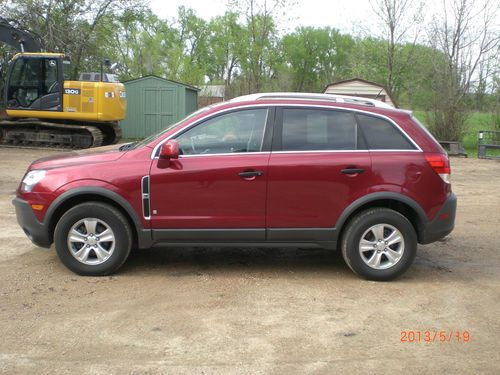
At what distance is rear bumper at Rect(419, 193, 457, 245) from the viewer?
558 cm

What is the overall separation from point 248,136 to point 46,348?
2715 mm

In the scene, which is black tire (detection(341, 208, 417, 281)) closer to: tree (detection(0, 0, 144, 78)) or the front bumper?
the front bumper

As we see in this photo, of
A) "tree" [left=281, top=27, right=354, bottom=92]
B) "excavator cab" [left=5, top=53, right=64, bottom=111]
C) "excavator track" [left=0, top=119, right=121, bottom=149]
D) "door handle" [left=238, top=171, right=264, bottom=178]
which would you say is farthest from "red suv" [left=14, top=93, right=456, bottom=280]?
"tree" [left=281, top=27, right=354, bottom=92]

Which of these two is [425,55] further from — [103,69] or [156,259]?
[156,259]

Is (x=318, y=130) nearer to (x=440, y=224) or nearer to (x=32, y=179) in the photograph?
(x=440, y=224)

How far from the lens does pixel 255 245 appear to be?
220 inches

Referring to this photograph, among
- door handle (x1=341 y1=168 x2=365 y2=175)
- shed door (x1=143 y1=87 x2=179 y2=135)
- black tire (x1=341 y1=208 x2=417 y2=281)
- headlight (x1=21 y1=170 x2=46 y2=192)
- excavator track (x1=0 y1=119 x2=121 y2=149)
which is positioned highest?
shed door (x1=143 y1=87 x2=179 y2=135)

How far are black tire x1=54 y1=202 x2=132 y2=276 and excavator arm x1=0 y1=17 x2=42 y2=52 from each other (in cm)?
1514

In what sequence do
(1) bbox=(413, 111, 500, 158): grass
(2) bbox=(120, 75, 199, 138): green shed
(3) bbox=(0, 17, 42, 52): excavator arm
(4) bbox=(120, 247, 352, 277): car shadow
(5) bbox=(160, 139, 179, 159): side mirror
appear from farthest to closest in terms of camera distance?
(2) bbox=(120, 75, 199, 138): green shed, (1) bbox=(413, 111, 500, 158): grass, (3) bbox=(0, 17, 42, 52): excavator arm, (4) bbox=(120, 247, 352, 277): car shadow, (5) bbox=(160, 139, 179, 159): side mirror

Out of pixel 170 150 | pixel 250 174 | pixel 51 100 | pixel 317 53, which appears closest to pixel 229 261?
pixel 250 174

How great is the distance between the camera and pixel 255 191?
17.9 feet

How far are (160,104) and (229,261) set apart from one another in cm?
1829

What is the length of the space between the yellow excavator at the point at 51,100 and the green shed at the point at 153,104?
13.3ft
